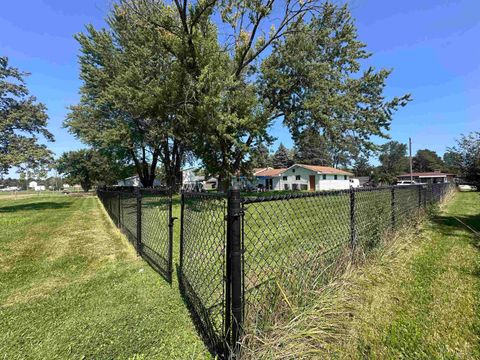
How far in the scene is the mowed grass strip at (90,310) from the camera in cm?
209

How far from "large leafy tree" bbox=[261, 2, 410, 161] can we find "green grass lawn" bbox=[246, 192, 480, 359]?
1193 centimetres

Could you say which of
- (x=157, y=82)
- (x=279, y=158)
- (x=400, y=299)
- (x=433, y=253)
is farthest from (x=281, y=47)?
(x=279, y=158)

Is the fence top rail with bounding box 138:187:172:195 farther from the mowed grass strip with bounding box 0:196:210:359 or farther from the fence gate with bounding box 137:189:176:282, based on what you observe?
the mowed grass strip with bounding box 0:196:210:359

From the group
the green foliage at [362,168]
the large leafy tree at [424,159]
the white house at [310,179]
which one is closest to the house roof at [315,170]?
the white house at [310,179]

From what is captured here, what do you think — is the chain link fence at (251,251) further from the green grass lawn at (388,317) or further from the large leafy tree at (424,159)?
the large leafy tree at (424,159)

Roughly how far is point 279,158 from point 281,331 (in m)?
57.4

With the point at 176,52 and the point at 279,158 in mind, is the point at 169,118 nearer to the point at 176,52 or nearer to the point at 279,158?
the point at 176,52

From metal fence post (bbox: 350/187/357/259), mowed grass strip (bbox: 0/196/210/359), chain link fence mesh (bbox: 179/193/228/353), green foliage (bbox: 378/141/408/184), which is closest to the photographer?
chain link fence mesh (bbox: 179/193/228/353)

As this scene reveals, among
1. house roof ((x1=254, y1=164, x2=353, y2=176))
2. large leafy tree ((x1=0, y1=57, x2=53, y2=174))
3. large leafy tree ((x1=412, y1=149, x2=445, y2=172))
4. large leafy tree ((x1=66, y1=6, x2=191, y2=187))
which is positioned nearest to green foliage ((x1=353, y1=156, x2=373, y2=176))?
large leafy tree ((x1=412, y1=149, x2=445, y2=172))

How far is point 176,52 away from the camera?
12.0 meters

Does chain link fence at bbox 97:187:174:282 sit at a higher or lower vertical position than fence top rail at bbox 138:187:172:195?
lower

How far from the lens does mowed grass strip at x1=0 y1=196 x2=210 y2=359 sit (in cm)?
209

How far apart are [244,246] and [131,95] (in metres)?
13.0

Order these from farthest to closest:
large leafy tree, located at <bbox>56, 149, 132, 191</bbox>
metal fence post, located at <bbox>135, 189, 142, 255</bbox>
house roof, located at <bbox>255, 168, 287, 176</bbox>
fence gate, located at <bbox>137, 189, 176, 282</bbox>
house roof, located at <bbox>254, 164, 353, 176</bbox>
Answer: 1. house roof, located at <bbox>255, 168, 287, 176</bbox>
2. large leafy tree, located at <bbox>56, 149, 132, 191</bbox>
3. house roof, located at <bbox>254, 164, 353, 176</bbox>
4. metal fence post, located at <bbox>135, 189, 142, 255</bbox>
5. fence gate, located at <bbox>137, 189, 176, 282</bbox>
